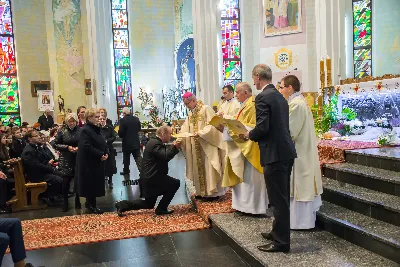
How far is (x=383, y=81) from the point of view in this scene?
773 cm

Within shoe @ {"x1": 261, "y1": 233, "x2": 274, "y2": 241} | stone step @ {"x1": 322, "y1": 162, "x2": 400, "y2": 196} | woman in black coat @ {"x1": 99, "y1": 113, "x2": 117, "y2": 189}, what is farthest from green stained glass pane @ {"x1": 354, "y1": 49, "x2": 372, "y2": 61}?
shoe @ {"x1": 261, "y1": 233, "x2": 274, "y2": 241}

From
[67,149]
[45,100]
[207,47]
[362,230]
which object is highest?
[207,47]

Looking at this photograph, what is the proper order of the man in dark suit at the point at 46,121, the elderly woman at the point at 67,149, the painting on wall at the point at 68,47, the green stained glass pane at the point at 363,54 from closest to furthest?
the elderly woman at the point at 67,149
the green stained glass pane at the point at 363,54
the man in dark suit at the point at 46,121
the painting on wall at the point at 68,47

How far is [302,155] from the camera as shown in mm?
4238

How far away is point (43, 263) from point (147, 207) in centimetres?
184

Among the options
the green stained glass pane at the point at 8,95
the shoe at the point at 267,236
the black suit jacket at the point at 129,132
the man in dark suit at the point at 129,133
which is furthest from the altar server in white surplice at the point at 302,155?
the green stained glass pane at the point at 8,95

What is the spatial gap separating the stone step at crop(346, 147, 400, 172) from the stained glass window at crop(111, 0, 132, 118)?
13.8 meters

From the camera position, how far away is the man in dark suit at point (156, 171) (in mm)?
5551

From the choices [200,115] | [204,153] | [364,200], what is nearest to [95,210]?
[204,153]

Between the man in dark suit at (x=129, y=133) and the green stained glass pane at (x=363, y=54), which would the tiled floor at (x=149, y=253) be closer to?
the man in dark suit at (x=129, y=133)

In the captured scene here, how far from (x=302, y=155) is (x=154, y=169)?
225cm

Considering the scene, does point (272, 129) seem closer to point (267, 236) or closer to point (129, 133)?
point (267, 236)

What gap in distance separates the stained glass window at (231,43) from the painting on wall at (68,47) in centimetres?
623

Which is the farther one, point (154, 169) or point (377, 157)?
point (154, 169)
